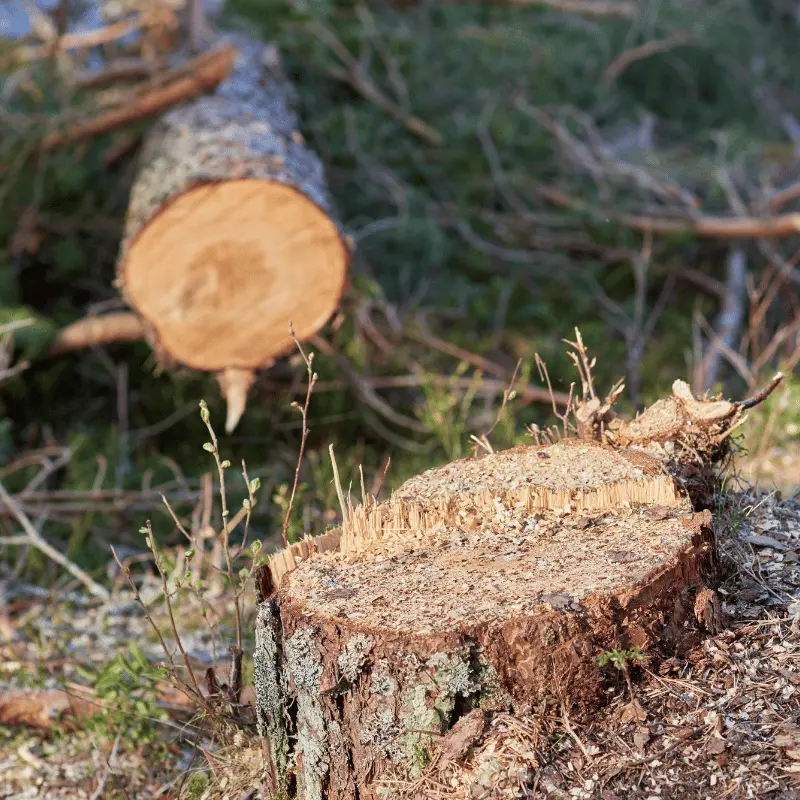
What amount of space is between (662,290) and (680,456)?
370 cm

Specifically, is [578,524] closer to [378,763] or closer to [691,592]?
[691,592]

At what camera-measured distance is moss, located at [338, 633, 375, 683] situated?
1760 mm

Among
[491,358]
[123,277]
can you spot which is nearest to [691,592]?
[123,277]

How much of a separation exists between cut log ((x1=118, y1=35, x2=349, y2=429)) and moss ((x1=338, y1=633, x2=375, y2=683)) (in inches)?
74.8

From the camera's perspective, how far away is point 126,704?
2564 mm

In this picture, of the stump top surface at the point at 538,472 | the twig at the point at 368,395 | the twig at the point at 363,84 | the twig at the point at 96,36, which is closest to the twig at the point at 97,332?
the twig at the point at 368,395

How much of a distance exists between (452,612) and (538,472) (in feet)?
1.84

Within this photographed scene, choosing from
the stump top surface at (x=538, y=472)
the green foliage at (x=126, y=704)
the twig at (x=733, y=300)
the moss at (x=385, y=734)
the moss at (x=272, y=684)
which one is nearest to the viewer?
the moss at (x=385, y=734)

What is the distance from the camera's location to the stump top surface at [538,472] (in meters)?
2.17

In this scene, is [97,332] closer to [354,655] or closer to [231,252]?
[231,252]

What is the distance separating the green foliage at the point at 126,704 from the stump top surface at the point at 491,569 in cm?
77

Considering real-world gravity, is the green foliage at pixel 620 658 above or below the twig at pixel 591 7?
below

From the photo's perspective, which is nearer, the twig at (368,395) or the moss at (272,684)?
the moss at (272,684)

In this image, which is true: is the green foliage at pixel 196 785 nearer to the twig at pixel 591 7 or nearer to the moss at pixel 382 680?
the moss at pixel 382 680
